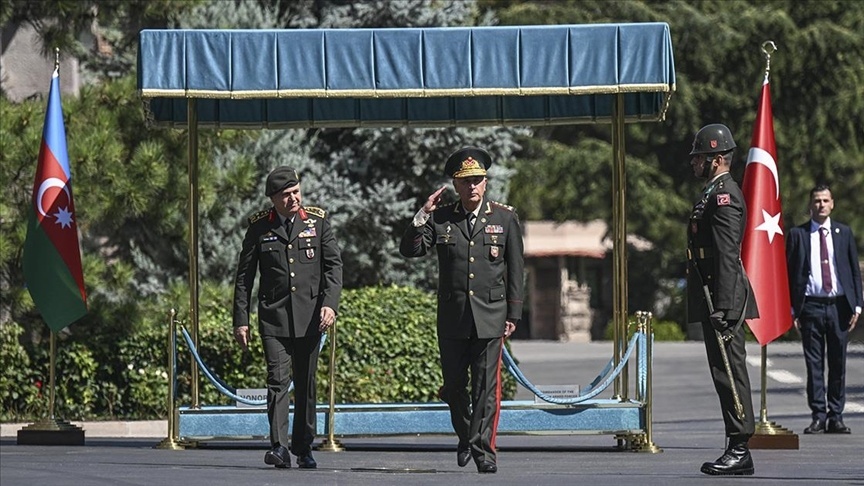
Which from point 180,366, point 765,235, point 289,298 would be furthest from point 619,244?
point 180,366

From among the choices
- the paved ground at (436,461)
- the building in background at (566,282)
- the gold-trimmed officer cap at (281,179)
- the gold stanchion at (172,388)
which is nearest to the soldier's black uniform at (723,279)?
the paved ground at (436,461)

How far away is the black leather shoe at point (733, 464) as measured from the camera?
10.8 metres

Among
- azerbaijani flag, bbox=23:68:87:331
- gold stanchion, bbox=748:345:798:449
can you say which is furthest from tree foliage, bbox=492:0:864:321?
Answer: gold stanchion, bbox=748:345:798:449

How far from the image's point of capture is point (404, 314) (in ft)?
57.4

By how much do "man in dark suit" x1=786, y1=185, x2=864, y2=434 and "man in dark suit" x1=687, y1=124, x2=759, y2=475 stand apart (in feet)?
14.6

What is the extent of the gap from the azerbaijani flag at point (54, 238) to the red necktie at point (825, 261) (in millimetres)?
6320

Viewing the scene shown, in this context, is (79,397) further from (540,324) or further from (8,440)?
Result: (540,324)

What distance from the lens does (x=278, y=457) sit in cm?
1153

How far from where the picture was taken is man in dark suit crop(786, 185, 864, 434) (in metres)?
15.2

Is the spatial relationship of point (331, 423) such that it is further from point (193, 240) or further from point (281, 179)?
point (281, 179)

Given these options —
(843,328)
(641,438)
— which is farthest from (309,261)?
(843,328)

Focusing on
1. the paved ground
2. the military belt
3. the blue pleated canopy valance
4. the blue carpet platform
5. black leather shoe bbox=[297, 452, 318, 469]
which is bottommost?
the paved ground

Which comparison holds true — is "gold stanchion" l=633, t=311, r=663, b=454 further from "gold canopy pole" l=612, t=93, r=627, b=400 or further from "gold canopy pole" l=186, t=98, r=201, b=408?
"gold canopy pole" l=186, t=98, r=201, b=408

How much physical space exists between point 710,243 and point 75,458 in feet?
15.7
